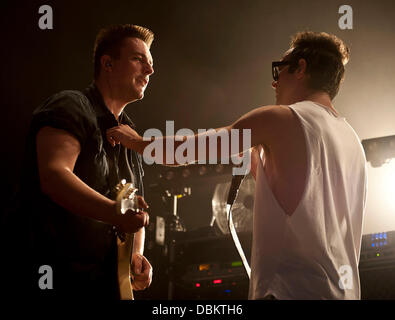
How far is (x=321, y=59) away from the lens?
1972 mm

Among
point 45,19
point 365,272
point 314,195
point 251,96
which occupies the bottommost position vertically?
point 365,272

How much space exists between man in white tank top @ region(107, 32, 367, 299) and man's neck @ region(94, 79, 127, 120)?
367mm

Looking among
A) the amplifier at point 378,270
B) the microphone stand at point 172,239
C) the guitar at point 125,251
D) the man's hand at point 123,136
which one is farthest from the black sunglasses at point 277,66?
the microphone stand at point 172,239

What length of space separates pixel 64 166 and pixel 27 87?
315 centimetres

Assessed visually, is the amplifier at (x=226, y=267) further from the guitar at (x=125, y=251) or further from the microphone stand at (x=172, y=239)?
the guitar at (x=125, y=251)

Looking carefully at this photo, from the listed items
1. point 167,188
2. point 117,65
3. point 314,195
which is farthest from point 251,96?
point 314,195

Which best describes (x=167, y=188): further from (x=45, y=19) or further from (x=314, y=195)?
(x=314, y=195)

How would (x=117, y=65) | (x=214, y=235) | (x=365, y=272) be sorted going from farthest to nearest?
(x=214, y=235) → (x=365, y=272) → (x=117, y=65)

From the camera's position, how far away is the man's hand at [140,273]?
6.70ft

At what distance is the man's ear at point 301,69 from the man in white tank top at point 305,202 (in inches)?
5.8

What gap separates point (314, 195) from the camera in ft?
4.93

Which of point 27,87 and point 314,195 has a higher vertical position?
point 27,87

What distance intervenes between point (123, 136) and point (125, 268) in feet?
1.89

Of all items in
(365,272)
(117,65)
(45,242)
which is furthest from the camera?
(365,272)
